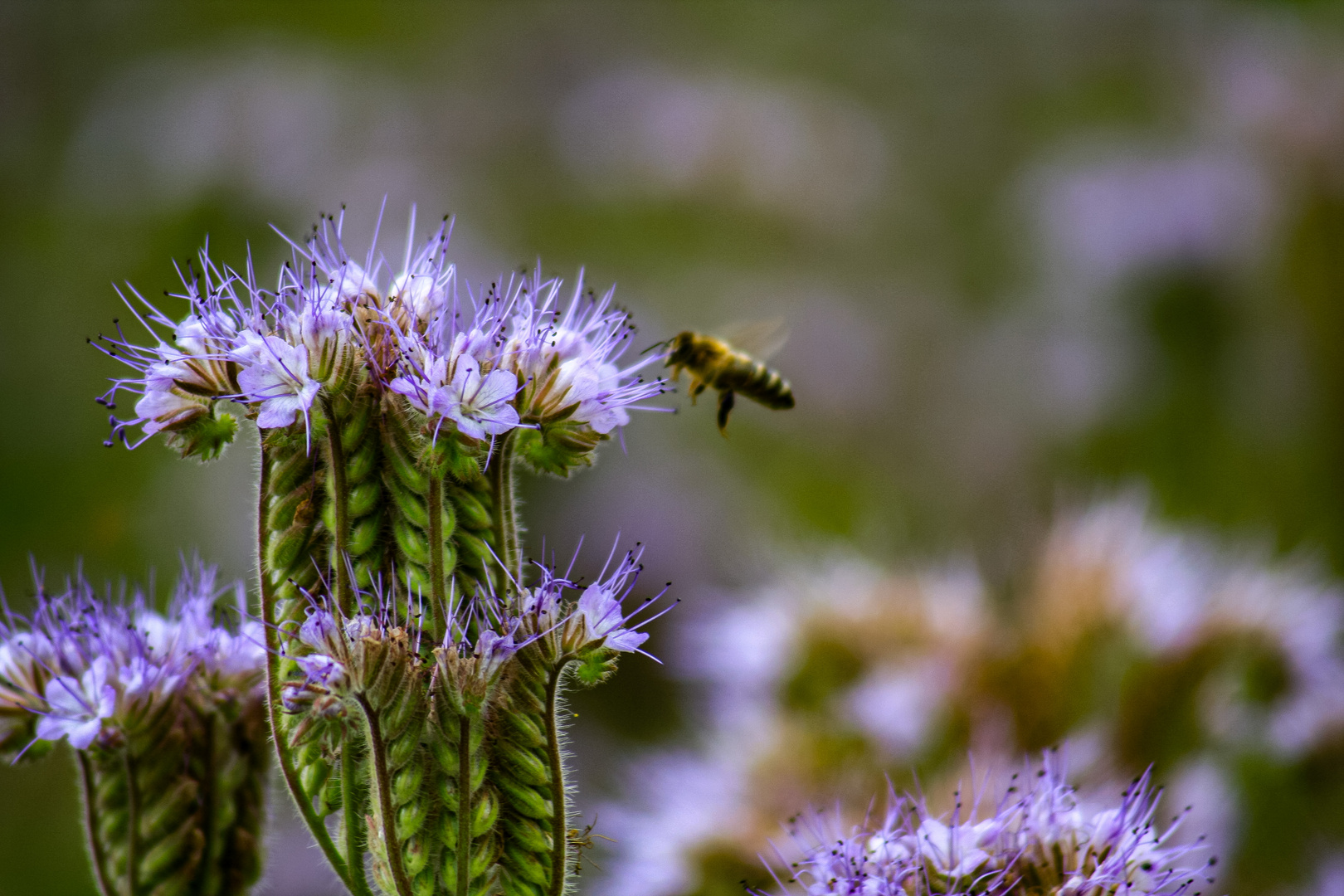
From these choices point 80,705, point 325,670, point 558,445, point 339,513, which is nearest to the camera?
point 325,670

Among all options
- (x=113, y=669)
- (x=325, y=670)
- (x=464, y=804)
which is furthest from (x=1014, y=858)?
(x=113, y=669)

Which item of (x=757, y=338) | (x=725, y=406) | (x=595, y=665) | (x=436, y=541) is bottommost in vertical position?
(x=595, y=665)

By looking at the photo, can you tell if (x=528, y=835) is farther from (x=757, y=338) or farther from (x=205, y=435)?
(x=757, y=338)

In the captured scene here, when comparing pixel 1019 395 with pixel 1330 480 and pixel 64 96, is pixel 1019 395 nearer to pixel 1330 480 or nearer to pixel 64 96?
pixel 1330 480

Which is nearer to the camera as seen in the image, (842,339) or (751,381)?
(751,381)

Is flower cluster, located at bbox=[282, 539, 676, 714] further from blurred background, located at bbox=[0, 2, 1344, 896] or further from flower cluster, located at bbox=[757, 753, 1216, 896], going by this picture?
blurred background, located at bbox=[0, 2, 1344, 896]

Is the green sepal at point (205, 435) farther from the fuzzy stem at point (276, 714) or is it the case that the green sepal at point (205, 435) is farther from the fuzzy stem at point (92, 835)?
the fuzzy stem at point (92, 835)

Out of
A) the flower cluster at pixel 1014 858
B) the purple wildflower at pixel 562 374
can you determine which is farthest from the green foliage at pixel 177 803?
the flower cluster at pixel 1014 858
